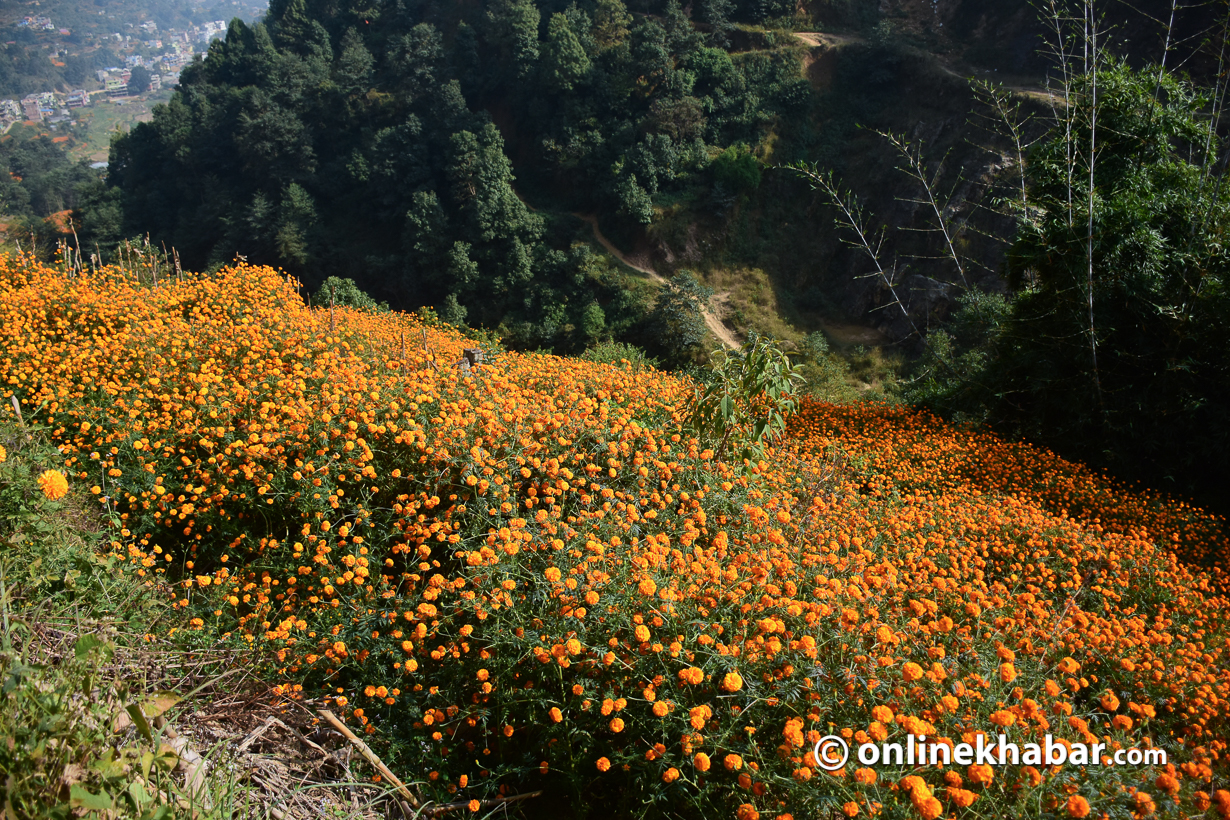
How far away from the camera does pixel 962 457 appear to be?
6.83 metres

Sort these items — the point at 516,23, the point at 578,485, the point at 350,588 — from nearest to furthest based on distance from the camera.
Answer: the point at 350,588
the point at 578,485
the point at 516,23

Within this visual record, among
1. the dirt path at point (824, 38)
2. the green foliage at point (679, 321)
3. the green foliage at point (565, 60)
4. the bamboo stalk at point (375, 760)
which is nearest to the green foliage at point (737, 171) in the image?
the green foliage at point (679, 321)

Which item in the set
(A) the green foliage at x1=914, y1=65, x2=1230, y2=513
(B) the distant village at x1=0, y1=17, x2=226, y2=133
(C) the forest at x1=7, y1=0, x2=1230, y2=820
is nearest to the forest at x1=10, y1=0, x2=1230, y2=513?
(A) the green foliage at x1=914, y1=65, x2=1230, y2=513

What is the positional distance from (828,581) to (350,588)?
83.8 inches

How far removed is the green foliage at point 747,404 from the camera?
4.03 meters

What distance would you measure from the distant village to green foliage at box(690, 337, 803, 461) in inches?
4072

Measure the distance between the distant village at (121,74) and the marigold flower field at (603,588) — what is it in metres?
102

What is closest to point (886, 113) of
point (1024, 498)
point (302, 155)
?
point (1024, 498)

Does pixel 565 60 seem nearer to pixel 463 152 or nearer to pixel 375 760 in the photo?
pixel 463 152

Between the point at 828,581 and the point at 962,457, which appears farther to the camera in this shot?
the point at 962,457

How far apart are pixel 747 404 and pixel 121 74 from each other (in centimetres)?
16765

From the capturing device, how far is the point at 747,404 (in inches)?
164

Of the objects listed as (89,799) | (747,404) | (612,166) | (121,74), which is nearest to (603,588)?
(89,799)

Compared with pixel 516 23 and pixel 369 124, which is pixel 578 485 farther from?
pixel 369 124
